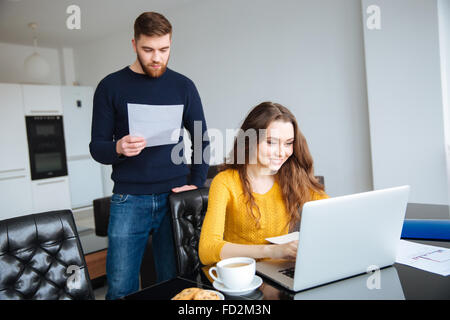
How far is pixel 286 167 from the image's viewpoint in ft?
4.93

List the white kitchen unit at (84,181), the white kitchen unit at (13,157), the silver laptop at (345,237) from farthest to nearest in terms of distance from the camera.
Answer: the white kitchen unit at (84,181) < the white kitchen unit at (13,157) < the silver laptop at (345,237)

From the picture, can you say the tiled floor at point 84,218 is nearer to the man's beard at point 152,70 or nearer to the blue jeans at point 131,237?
the blue jeans at point 131,237

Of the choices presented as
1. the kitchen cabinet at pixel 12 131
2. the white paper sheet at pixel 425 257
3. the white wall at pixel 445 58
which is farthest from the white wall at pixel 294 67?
the kitchen cabinet at pixel 12 131

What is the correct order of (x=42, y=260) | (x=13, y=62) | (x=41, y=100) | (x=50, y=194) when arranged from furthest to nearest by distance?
Answer: (x=13, y=62), (x=50, y=194), (x=41, y=100), (x=42, y=260)

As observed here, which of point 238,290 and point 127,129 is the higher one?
point 127,129

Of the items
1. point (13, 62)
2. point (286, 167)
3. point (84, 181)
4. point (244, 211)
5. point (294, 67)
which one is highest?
point (13, 62)

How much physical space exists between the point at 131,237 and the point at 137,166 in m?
0.30

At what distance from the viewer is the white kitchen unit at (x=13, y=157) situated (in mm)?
4852

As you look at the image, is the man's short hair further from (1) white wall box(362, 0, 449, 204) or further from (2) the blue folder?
(1) white wall box(362, 0, 449, 204)

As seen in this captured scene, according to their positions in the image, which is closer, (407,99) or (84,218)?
(407,99)

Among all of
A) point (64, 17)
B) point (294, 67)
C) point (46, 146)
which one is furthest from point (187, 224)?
point (46, 146)

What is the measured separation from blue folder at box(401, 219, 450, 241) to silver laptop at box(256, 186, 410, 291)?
0.37 metres

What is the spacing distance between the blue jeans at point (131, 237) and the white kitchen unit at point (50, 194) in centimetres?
405

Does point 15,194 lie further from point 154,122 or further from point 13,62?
point 154,122
